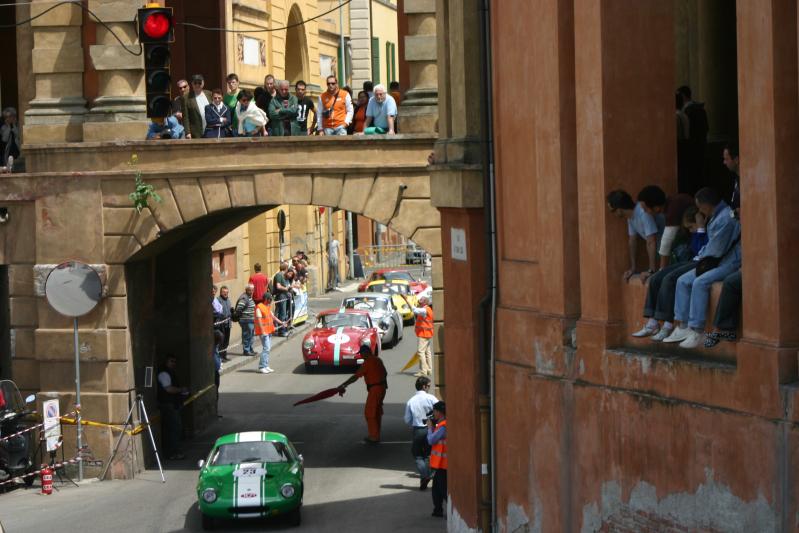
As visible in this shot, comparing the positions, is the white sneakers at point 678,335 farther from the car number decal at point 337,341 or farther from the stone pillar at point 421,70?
the car number decal at point 337,341

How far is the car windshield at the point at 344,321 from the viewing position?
39281 mm

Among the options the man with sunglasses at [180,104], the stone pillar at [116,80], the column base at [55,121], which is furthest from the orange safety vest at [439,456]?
the column base at [55,121]

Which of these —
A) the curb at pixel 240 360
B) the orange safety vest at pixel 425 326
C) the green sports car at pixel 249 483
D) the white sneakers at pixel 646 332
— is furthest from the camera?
the curb at pixel 240 360

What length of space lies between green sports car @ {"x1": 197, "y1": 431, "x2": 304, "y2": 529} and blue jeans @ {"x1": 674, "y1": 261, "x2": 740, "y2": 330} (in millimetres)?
9347

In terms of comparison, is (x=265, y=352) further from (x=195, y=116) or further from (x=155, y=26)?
(x=155, y=26)

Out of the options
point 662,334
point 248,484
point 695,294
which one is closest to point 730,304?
point 695,294

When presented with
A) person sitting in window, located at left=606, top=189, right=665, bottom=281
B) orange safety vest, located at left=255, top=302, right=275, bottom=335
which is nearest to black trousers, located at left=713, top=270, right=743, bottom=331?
person sitting in window, located at left=606, top=189, right=665, bottom=281

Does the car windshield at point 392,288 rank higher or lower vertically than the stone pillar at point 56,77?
lower

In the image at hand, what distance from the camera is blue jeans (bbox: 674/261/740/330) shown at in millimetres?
13492

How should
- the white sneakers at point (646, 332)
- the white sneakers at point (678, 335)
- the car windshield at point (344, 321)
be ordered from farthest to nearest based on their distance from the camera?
the car windshield at point (344, 321)
the white sneakers at point (646, 332)
the white sneakers at point (678, 335)

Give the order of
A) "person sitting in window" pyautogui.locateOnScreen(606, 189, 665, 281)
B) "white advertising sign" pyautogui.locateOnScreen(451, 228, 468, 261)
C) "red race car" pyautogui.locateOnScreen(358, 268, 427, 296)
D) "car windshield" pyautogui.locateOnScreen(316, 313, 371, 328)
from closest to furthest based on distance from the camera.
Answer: "person sitting in window" pyautogui.locateOnScreen(606, 189, 665, 281) < "white advertising sign" pyautogui.locateOnScreen(451, 228, 468, 261) < "car windshield" pyautogui.locateOnScreen(316, 313, 371, 328) < "red race car" pyautogui.locateOnScreen(358, 268, 427, 296)

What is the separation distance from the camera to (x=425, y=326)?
3516cm

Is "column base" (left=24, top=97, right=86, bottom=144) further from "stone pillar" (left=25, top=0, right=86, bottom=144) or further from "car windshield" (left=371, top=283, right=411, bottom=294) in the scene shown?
"car windshield" (left=371, top=283, right=411, bottom=294)

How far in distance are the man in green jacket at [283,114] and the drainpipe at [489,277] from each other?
7940 millimetres
